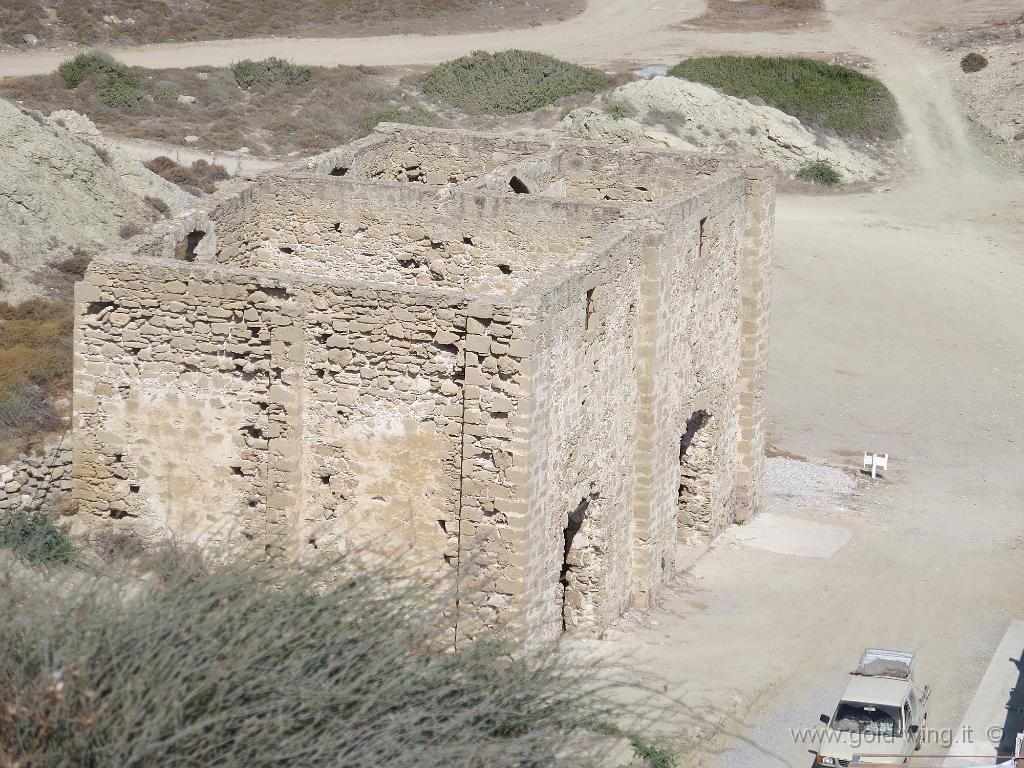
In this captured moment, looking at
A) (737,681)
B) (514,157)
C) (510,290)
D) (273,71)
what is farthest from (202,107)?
(737,681)

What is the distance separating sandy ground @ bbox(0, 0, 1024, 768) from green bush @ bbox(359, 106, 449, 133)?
22.6ft

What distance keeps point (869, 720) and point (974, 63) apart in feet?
123

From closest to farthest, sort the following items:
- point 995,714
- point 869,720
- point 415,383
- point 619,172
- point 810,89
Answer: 1. point 415,383
2. point 869,720
3. point 995,714
4. point 619,172
5. point 810,89

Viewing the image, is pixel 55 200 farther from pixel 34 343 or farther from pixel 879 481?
pixel 879 481

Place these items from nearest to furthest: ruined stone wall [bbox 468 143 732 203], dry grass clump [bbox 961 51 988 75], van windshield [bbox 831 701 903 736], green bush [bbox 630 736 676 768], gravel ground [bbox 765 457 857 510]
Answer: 1. green bush [bbox 630 736 676 768]
2. van windshield [bbox 831 701 903 736]
3. ruined stone wall [bbox 468 143 732 203]
4. gravel ground [bbox 765 457 857 510]
5. dry grass clump [bbox 961 51 988 75]

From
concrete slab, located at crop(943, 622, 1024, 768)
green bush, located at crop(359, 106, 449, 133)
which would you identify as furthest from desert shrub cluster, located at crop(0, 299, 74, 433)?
green bush, located at crop(359, 106, 449, 133)

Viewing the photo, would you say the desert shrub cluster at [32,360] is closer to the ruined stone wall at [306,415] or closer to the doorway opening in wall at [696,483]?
the ruined stone wall at [306,415]

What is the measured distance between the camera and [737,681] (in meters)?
18.2

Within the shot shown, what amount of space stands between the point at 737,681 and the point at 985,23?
42.5 metres

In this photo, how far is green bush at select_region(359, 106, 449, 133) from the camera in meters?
43.3

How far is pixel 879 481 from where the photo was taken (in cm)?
2517

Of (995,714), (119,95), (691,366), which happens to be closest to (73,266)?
(691,366)

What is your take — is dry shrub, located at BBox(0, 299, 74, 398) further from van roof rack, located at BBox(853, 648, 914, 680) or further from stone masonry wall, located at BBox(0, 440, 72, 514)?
van roof rack, located at BBox(853, 648, 914, 680)

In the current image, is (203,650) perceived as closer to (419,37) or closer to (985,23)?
(419,37)
